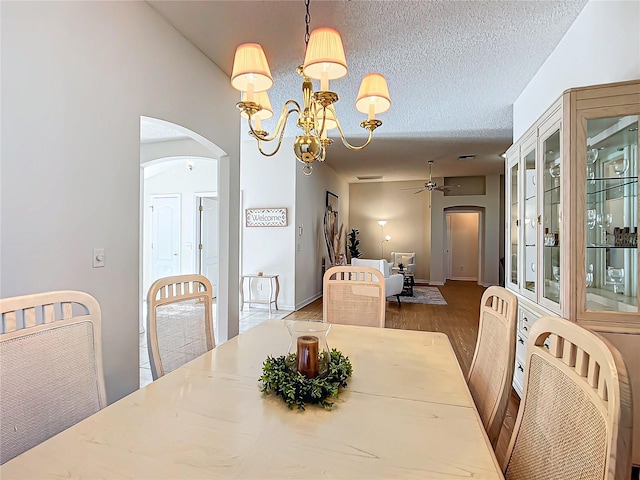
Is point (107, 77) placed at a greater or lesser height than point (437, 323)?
greater

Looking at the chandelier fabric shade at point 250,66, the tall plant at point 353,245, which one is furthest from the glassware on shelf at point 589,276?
the tall plant at point 353,245

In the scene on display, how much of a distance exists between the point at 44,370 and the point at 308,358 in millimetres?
798

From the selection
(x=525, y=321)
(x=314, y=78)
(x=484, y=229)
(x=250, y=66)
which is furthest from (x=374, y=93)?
(x=484, y=229)

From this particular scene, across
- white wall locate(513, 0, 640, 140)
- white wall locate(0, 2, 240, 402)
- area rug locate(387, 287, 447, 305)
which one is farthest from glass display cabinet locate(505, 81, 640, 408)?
area rug locate(387, 287, 447, 305)

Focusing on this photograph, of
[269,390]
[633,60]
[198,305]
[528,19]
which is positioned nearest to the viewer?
[269,390]

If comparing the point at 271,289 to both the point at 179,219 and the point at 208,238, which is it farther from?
the point at 179,219

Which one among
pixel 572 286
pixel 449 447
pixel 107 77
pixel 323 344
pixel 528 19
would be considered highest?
pixel 528 19

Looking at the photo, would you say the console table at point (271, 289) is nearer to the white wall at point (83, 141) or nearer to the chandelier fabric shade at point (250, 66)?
the white wall at point (83, 141)

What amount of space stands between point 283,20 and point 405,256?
679cm

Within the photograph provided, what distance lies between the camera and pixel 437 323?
493cm

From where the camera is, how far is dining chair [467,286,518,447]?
1077 mm

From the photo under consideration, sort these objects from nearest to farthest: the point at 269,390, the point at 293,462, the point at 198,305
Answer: the point at 293,462 → the point at 269,390 → the point at 198,305

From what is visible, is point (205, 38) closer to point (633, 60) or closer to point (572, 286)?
point (633, 60)

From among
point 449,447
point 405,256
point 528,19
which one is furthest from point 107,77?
point 405,256
